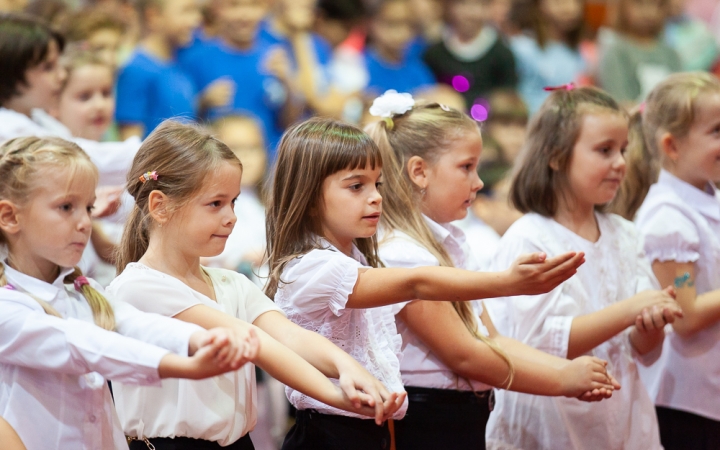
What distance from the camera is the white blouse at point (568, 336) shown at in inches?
104

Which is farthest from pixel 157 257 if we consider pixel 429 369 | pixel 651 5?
pixel 651 5

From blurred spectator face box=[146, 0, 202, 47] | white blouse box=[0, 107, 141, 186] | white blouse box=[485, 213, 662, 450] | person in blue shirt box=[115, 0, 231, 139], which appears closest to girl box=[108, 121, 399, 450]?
white blouse box=[0, 107, 141, 186]

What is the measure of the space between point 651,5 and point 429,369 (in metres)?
4.89

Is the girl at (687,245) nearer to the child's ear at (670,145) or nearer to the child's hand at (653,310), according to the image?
the child's ear at (670,145)

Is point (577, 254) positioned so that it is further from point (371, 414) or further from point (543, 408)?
point (543, 408)

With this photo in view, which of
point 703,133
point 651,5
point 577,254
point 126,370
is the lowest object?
point 126,370

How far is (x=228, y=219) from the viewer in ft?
6.78

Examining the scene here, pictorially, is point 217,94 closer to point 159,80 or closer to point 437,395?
point 159,80

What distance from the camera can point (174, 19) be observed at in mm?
5320

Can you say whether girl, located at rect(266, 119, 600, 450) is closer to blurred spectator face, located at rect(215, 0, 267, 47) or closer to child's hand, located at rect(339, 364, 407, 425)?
child's hand, located at rect(339, 364, 407, 425)

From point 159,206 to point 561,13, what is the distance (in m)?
5.26

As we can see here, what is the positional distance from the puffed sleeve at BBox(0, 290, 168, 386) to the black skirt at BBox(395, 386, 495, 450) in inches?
36.5

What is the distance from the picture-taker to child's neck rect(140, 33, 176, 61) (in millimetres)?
5184

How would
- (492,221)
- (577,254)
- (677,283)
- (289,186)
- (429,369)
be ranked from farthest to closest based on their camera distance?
(492,221)
(677,283)
(429,369)
(289,186)
(577,254)
